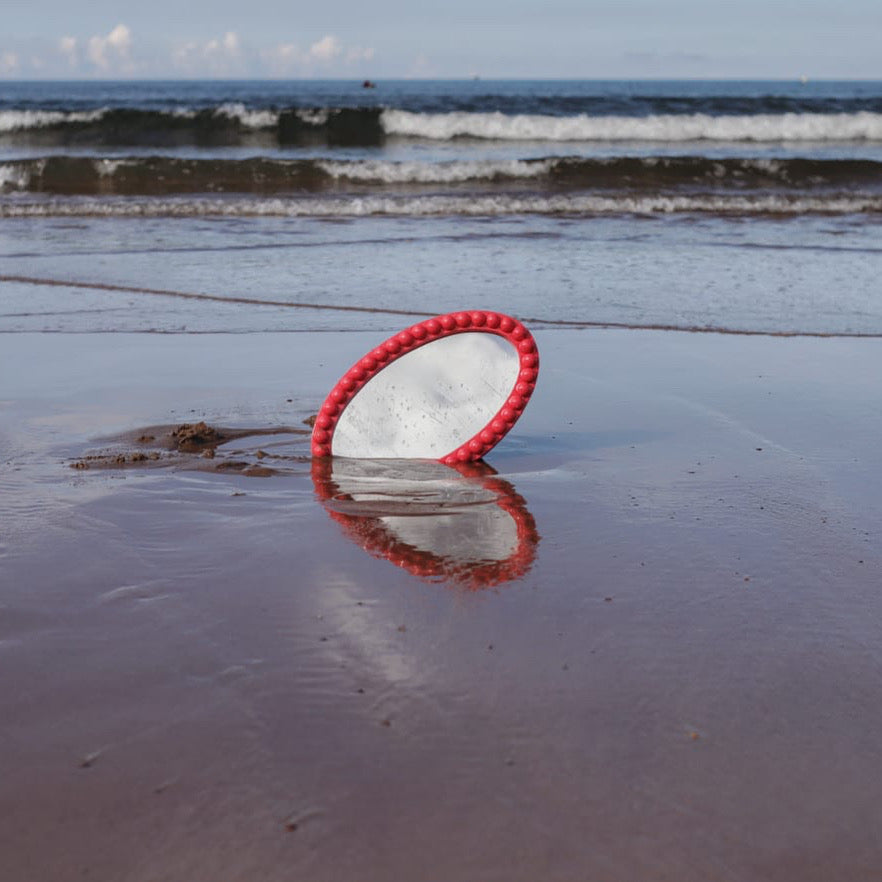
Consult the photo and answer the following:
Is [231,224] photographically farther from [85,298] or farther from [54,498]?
[54,498]

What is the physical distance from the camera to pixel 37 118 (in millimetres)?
27750

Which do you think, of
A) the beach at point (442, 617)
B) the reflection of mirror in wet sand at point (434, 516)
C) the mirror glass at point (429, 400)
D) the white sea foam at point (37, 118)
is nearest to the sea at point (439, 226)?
the white sea foam at point (37, 118)

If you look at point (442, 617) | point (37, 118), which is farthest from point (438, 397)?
point (37, 118)

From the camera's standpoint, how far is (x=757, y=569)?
2830 mm

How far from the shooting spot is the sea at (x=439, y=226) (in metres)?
7.09

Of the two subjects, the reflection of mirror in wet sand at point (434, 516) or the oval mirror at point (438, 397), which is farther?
the oval mirror at point (438, 397)

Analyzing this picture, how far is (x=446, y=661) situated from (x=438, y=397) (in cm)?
165

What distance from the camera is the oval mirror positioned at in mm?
3760

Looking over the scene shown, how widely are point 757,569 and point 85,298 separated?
218 inches

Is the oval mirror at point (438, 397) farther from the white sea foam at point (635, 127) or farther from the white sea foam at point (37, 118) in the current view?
the white sea foam at point (37, 118)

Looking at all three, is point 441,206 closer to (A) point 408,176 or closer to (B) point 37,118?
(A) point 408,176

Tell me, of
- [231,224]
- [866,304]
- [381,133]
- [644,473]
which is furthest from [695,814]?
[381,133]

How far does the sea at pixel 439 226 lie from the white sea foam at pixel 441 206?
5 cm

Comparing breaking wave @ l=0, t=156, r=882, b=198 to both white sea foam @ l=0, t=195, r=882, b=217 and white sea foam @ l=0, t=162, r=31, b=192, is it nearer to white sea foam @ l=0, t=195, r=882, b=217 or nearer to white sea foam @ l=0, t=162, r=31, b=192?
white sea foam @ l=0, t=162, r=31, b=192
